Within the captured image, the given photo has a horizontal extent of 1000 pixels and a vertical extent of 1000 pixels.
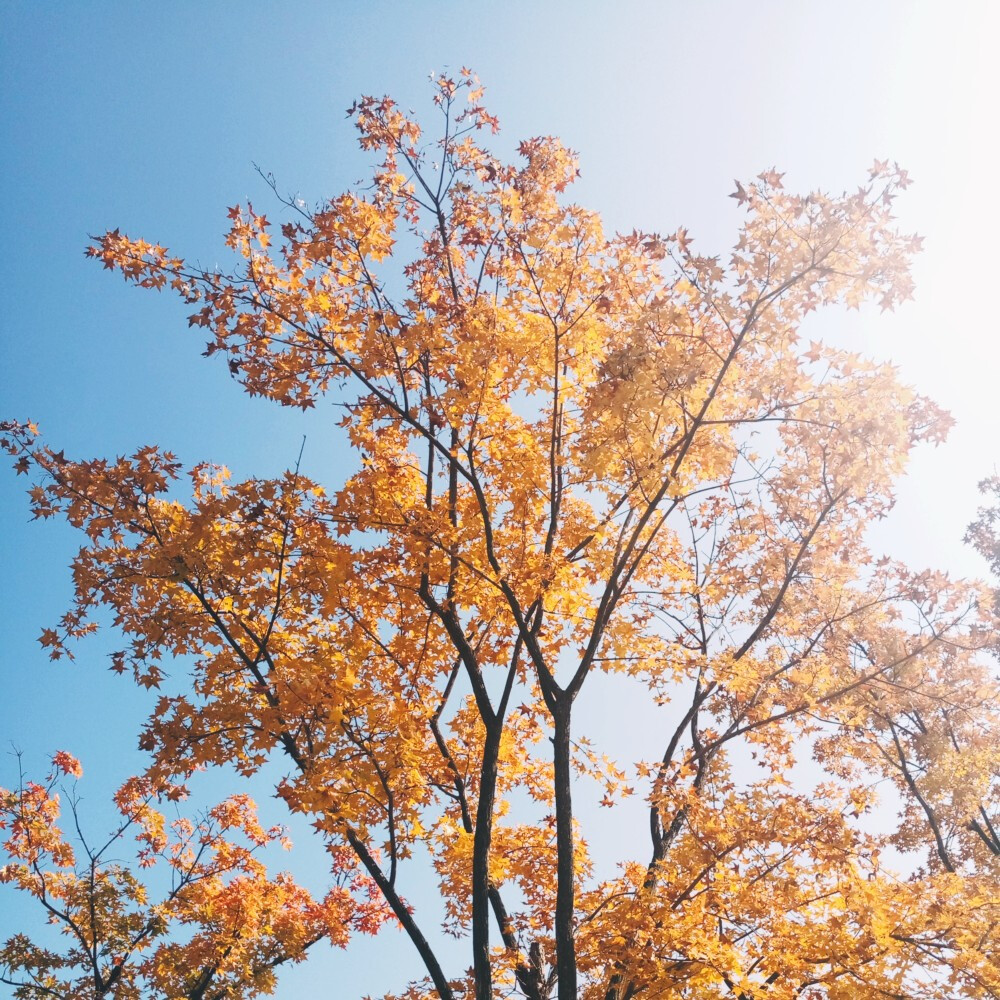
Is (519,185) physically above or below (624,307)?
above

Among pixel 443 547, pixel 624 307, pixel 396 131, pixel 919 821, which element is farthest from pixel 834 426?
pixel 919 821

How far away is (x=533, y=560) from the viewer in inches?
283

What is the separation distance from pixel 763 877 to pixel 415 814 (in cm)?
352

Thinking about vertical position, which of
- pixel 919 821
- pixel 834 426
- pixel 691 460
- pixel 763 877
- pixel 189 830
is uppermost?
pixel 189 830

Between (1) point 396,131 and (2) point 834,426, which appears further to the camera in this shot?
(1) point 396,131

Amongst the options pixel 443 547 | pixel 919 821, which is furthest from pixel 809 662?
pixel 919 821

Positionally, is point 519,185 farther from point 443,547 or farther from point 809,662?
point 809,662

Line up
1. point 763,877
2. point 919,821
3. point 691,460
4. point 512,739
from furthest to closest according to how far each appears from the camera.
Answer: point 919,821
point 512,739
point 691,460
point 763,877

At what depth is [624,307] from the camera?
7.61m

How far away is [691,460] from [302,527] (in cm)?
428

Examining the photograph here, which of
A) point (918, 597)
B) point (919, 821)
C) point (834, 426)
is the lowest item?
point (919, 821)

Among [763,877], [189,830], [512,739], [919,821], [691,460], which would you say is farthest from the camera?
[189,830]

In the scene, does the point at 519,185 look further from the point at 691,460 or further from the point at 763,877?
the point at 763,877

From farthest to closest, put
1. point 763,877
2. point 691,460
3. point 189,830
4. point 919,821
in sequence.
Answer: point 189,830 < point 919,821 < point 691,460 < point 763,877
